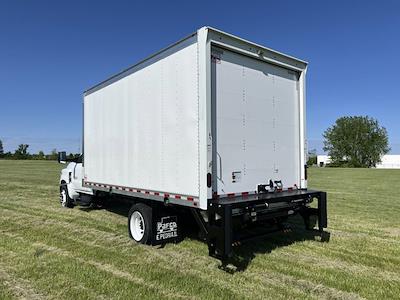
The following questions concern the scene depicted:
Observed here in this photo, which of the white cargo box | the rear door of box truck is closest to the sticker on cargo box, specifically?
the white cargo box

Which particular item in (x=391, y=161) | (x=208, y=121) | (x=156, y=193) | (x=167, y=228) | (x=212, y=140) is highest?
(x=208, y=121)

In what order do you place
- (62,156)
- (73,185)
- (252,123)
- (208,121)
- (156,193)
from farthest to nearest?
(62,156)
(73,185)
(156,193)
(252,123)
(208,121)

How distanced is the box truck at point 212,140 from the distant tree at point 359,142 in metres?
97.5

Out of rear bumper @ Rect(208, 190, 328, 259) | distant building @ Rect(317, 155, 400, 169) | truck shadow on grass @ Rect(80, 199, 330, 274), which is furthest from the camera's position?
distant building @ Rect(317, 155, 400, 169)

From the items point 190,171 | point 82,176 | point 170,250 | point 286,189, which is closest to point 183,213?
point 170,250

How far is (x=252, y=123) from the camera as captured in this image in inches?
261

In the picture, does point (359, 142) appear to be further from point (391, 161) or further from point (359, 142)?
point (391, 161)

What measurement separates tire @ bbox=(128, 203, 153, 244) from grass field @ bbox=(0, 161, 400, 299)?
21 cm

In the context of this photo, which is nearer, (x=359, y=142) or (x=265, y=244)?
(x=265, y=244)

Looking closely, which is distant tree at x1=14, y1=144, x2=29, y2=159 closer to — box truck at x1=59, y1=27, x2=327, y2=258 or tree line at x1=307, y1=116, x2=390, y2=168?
tree line at x1=307, y1=116, x2=390, y2=168

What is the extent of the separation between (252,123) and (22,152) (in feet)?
354

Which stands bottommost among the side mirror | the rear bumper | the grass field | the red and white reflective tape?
the grass field

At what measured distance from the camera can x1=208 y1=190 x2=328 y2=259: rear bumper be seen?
543 centimetres

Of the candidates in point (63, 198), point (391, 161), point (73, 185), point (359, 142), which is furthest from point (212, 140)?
point (391, 161)
